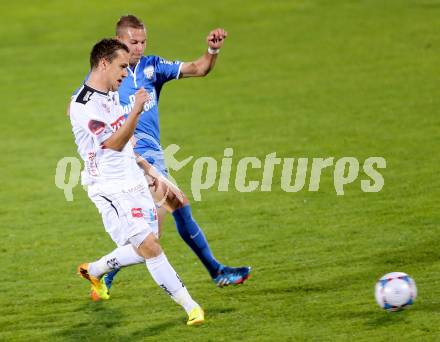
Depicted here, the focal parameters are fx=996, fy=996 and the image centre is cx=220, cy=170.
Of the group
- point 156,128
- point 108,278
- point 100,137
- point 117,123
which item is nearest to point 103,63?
point 117,123

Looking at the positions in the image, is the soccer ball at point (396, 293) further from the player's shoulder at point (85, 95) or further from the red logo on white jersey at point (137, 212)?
the player's shoulder at point (85, 95)

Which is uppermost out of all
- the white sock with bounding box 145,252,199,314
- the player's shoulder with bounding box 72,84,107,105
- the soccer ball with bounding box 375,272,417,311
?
the player's shoulder with bounding box 72,84,107,105

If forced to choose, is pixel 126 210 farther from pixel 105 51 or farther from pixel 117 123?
pixel 105 51

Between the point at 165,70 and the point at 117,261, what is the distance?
2138 millimetres

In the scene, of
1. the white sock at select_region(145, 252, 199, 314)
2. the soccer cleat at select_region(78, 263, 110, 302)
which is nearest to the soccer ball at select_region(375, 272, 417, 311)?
the white sock at select_region(145, 252, 199, 314)

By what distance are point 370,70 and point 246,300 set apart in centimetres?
1157

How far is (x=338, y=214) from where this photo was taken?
39.7 feet

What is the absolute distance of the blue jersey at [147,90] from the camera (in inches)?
386

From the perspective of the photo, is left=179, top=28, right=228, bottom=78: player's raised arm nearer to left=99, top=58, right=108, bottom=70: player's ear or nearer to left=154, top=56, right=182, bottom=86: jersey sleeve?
left=154, top=56, right=182, bottom=86: jersey sleeve

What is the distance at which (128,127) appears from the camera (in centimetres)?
794

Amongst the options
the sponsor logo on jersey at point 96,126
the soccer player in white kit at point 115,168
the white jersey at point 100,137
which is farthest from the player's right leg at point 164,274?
the sponsor logo on jersey at point 96,126

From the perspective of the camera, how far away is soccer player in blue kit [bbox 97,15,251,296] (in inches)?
374

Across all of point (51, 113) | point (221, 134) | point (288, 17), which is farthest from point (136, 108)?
point (288, 17)

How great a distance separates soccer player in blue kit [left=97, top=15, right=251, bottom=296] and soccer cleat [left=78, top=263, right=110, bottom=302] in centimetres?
20
